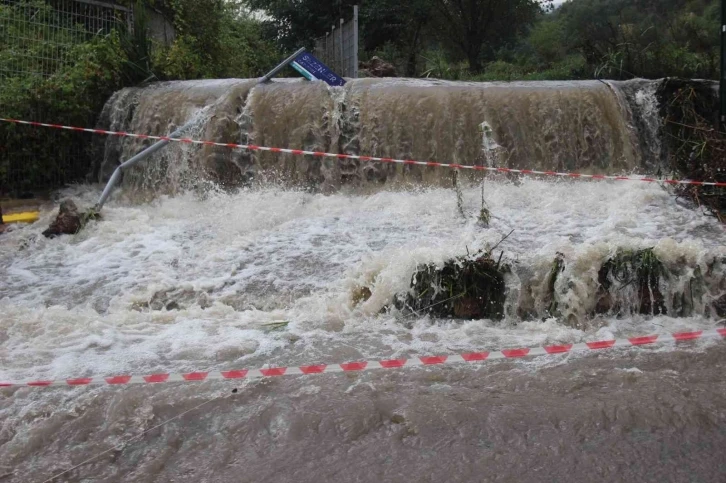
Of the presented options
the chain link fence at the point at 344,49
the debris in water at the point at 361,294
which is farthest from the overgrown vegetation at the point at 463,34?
the debris in water at the point at 361,294

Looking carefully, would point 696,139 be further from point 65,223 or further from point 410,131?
point 65,223

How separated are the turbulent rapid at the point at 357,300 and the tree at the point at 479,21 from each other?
13.0 metres

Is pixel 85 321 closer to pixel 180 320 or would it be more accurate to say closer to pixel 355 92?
pixel 180 320

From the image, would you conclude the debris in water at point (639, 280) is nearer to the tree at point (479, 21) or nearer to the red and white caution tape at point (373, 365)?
the red and white caution tape at point (373, 365)

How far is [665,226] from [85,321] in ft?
15.9

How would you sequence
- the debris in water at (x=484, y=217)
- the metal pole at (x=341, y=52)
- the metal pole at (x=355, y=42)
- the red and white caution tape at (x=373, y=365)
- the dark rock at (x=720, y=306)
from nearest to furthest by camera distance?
1. the red and white caution tape at (x=373, y=365)
2. the dark rock at (x=720, y=306)
3. the debris in water at (x=484, y=217)
4. the metal pole at (x=355, y=42)
5. the metal pole at (x=341, y=52)

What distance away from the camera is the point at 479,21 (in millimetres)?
21109

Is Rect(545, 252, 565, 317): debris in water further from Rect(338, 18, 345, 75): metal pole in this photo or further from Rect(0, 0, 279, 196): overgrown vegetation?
Rect(338, 18, 345, 75): metal pole

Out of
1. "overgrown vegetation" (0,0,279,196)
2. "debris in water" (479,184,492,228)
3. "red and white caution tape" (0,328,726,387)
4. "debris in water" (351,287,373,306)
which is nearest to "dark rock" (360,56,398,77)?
"overgrown vegetation" (0,0,279,196)

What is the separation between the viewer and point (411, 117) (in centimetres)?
797

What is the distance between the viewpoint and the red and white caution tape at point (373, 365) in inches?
140

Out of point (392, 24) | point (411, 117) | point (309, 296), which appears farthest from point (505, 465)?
point (392, 24)

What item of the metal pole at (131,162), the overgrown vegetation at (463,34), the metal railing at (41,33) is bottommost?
the metal pole at (131,162)

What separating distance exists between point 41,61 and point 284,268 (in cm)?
629
